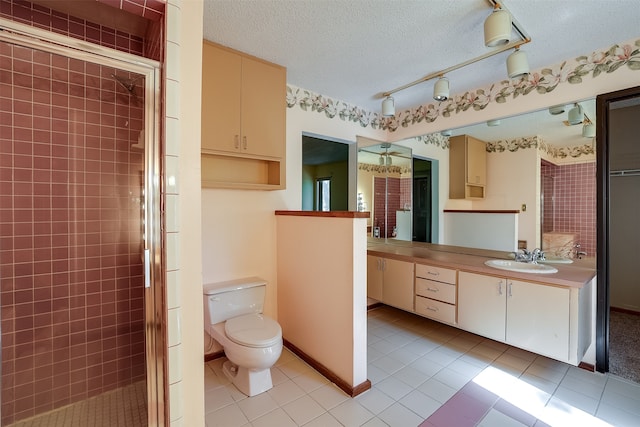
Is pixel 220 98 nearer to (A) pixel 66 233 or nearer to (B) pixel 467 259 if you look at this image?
(A) pixel 66 233

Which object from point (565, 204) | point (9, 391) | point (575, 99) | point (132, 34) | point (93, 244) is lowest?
point (9, 391)

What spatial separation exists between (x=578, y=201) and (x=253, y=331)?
248 centimetres

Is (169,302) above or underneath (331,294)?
above

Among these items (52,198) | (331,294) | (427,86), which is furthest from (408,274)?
(52,198)

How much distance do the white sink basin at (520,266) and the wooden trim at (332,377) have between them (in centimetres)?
135

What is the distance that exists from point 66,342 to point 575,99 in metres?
3.68

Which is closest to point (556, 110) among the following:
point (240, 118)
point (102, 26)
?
point (240, 118)

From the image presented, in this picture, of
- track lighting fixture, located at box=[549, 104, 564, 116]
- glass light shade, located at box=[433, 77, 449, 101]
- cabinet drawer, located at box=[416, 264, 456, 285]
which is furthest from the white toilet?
track lighting fixture, located at box=[549, 104, 564, 116]

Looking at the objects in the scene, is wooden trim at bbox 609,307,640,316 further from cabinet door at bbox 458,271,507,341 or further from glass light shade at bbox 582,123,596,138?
glass light shade at bbox 582,123,596,138

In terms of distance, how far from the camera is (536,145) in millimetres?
2256

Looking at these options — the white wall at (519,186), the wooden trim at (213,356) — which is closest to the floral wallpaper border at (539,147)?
the white wall at (519,186)

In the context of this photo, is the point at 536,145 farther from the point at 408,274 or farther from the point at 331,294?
the point at 331,294

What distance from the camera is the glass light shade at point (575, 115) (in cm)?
205

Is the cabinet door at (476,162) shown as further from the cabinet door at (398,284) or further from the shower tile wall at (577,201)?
the cabinet door at (398,284)
